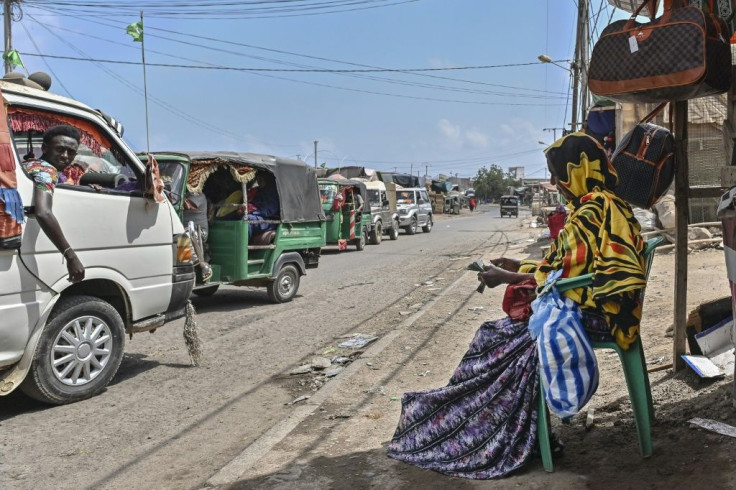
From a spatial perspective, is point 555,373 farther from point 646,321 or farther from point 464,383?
point 646,321

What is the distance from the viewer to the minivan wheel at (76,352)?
4.47m

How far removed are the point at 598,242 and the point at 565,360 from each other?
55cm

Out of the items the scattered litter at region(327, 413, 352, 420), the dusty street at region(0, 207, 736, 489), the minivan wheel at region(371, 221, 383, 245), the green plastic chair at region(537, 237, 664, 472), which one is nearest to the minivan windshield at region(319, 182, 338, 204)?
the minivan wheel at region(371, 221, 383, 245)

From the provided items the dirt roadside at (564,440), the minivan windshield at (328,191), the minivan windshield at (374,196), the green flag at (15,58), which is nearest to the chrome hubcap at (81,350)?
the dirt roadside at (564,440)

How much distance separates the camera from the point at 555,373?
9.04 ft

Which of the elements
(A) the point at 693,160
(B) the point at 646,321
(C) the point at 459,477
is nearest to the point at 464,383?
(C) the point at 459,477

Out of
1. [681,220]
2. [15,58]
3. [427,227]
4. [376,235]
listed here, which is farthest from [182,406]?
[427,227]

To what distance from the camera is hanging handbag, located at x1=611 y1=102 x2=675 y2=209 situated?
358 cm

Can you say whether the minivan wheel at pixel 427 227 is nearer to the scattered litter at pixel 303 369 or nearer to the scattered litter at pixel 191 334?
the scattered litter at pixel 303 369

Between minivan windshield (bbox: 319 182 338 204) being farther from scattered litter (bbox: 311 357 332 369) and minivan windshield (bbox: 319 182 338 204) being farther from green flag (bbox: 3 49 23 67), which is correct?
scattered litter (bbox: 311 357 332 369)

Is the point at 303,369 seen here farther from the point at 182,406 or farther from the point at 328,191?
the point at 328,191

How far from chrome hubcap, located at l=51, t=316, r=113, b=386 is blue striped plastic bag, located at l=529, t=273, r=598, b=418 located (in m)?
3.51

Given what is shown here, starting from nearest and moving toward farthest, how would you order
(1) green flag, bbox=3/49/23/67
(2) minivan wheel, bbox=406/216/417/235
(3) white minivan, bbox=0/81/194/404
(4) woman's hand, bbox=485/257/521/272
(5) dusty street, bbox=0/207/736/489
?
1. (5) dusty street, bbox=0/207/736/489
2. (4) woman's hand, bbox=485/257/521/272
3. (3) white minivan, bbox=0/81/194/404
4. (1) green flag, bbox=3/49/23/67
5. (2) minivan wheel, bbox=406/216/417/235

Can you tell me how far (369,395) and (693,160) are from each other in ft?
17.9
